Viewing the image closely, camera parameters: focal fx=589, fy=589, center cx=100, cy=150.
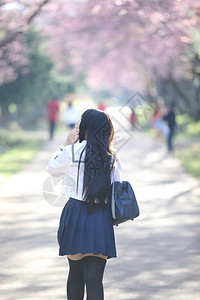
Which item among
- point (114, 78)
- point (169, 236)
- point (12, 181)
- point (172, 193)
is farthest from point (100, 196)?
point (114, 78)

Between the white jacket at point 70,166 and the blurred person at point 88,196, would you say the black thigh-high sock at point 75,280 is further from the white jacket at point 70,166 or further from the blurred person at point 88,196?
the white jacket at point 70,166

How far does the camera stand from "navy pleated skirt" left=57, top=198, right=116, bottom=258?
12.4 feet

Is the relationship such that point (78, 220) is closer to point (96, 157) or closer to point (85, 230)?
point (85, 230)

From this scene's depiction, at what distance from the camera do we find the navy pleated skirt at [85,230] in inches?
149

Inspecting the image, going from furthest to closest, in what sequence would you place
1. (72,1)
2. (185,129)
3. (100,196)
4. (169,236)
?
(185,129), (72,1), (169,236), (100,196)

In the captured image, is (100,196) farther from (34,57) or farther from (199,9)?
(34,57)

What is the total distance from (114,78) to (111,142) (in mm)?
46624

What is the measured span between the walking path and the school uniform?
1404mm

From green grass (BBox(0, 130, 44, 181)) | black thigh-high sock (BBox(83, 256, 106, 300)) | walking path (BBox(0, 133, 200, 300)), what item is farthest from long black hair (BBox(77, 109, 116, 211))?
green grass (BBox(0, 130, 44, 181))

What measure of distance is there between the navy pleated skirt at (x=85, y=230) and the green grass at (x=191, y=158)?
10.5m

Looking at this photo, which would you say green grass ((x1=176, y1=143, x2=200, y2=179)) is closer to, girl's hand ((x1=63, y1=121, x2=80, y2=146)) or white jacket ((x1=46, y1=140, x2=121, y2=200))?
girl's hand ((x1=63, y1=121, x2=80, y2=146))

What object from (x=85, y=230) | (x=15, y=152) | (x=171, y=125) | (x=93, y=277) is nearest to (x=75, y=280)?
(x=93, y=277)

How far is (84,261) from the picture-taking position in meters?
3.84

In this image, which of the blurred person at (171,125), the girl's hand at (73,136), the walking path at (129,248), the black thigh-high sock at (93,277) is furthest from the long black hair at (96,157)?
the blurred person at (171,125)
